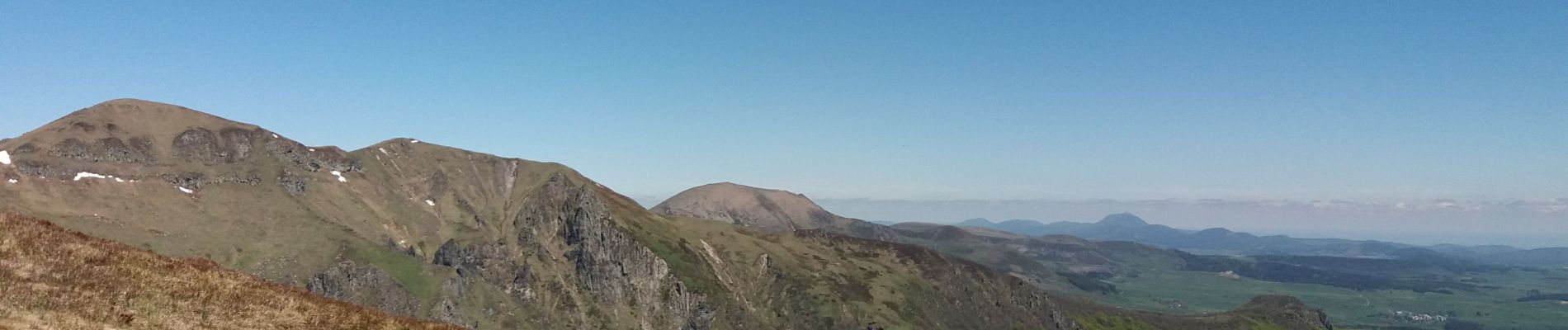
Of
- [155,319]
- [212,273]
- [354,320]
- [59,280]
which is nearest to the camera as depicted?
[155,319]

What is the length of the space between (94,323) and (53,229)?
1716 centimetres

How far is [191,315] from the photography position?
32.3 metres

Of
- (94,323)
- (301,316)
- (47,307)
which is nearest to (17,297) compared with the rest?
(47,307)

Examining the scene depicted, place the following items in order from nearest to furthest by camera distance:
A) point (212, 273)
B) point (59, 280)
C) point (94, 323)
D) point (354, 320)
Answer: point (94, 323)
point (59, 280)
point (354, 320)
point (212, 273)

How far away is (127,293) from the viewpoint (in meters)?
32.8

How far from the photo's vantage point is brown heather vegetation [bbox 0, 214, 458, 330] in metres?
29.8

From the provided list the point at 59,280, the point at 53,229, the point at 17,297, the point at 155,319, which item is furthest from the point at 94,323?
the point at 53,229

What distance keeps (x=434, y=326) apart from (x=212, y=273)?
38.3ft

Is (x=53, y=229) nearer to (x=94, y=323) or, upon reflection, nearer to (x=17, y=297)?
(x=17, y=297)

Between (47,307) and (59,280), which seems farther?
(59,280)

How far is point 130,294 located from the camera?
108 feet

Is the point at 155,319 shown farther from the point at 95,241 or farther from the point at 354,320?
the point at 95,241

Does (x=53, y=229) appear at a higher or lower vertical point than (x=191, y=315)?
higher

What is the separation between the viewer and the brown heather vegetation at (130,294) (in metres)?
29.8
